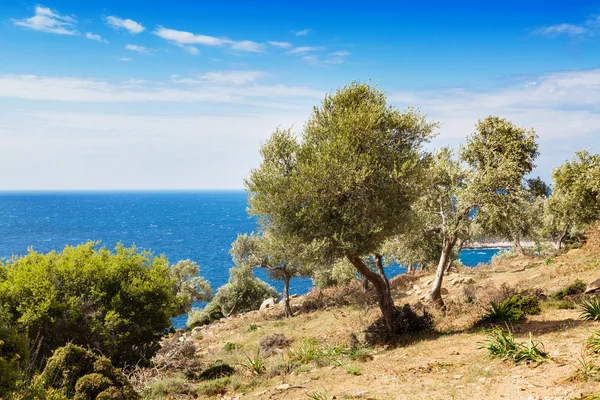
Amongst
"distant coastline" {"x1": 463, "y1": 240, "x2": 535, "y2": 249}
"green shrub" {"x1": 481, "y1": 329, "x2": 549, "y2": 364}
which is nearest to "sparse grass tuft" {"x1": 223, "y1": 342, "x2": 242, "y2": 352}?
"green shrub" {"x1": 481, "y1": 329, "x2": 549, "y2": 364}

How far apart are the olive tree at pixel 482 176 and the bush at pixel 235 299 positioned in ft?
106

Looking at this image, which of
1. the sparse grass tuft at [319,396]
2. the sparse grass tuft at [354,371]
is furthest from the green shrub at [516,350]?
the sparse grass tuft at [319,396]

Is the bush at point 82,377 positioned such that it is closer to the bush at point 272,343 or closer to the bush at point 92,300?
the bush at point 92,300

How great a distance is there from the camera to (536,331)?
15305mm

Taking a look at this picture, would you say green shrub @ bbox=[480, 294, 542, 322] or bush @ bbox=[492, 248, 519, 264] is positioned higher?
green shrub @ bbox=[480, 294, 542, 322]

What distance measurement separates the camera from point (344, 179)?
16422mm

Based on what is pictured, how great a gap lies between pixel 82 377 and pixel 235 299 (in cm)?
3965

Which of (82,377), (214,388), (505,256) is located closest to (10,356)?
(82,377)

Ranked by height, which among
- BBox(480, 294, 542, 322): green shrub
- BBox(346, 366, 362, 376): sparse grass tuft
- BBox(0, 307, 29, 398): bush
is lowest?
BBox(346, 366, 362, 376): sparse grass tuft

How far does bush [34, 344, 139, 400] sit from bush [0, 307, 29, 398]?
1.13 m

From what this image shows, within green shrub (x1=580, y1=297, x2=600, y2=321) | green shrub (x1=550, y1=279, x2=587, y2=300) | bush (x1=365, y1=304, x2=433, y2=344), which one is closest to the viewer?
green shrub (x1=580, y1=297, x2=600, y2=321)

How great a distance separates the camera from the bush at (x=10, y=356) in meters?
10.7

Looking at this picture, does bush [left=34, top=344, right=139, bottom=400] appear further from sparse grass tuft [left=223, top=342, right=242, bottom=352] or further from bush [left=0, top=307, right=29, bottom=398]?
sparse grass tuft [left=223, top=342, right=242, bottom=352]

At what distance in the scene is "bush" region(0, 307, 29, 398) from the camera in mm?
10680
